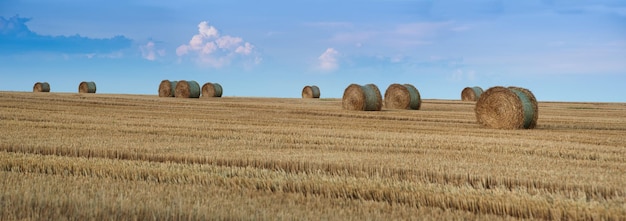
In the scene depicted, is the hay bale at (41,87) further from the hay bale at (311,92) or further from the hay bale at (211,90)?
the hay bale at (311,92)

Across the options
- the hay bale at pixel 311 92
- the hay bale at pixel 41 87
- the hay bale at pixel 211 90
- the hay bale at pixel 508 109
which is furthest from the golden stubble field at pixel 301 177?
the hay bale at pixel 41 87

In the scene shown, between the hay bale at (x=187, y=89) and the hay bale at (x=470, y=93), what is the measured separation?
1773 cm

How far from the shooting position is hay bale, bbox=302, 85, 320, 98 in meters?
45.1

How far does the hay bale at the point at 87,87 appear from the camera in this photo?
1818 inches

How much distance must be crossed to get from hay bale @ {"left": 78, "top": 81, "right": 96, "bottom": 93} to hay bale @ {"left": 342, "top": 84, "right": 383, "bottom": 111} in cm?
2745

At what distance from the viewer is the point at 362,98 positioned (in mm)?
24562

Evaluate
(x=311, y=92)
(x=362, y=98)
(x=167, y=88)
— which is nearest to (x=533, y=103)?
(x=362, y=98)

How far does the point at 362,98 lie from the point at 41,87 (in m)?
33.0

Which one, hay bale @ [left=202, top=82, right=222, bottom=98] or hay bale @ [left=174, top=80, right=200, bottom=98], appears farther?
hay bale @ [left=202, top=82, right=222, bottom=98]

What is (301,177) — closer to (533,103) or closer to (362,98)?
(533,103)

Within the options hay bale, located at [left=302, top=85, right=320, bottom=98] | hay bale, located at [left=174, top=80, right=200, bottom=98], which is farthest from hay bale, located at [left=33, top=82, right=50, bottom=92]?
hay bale, located at [left=302, top=85, right=320, bottom=98]

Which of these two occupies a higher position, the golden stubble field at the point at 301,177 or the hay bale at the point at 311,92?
the hay bale at the point at 311,92

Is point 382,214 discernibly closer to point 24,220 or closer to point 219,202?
point 219,202

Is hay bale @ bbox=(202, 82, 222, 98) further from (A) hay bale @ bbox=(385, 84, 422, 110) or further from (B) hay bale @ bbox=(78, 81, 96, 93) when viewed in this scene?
(A) hay bale @ bbox=(385, 84, 422, 110)
